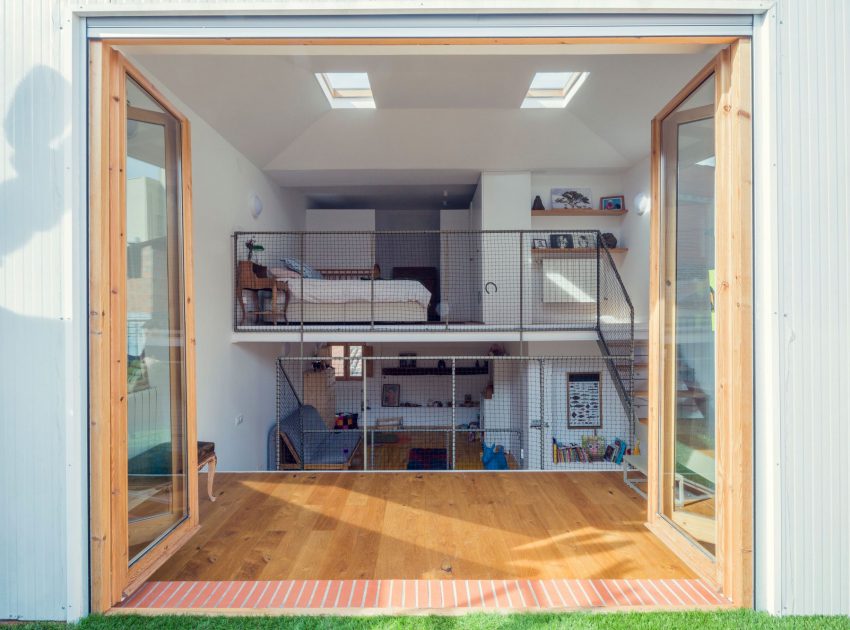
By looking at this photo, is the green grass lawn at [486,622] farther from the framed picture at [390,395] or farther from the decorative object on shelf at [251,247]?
the framed picture at [390,395]

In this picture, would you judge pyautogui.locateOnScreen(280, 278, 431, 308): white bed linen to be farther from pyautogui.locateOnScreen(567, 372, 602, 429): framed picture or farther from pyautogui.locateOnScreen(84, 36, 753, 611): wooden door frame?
pyautogui.locateOnScreen(84, 36, 753, 611): wooden door frame

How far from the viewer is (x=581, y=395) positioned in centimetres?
709

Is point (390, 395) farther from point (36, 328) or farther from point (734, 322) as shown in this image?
point (734, 322)

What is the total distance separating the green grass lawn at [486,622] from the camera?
187 cm

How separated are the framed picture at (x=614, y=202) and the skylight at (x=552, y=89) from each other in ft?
4.97

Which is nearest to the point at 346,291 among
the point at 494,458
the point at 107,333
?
the point at 494,458

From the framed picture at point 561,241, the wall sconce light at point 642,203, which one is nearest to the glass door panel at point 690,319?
the wall sconce light at point 642,203

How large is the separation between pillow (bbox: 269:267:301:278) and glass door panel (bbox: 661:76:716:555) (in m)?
4.19

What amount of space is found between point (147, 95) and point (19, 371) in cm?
136

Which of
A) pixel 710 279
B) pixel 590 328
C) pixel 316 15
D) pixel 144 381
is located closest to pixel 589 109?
pixel 590 328

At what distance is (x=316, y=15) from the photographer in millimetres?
2016

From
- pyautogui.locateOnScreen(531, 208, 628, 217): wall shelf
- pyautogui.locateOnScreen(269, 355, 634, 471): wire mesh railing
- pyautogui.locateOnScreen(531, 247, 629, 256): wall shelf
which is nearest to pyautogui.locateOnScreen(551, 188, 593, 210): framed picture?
pyautogui.locateOnScreen(531, 208, 628, 217): wall shelf

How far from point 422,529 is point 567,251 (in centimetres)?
488

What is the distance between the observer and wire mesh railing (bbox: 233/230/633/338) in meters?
5.79
